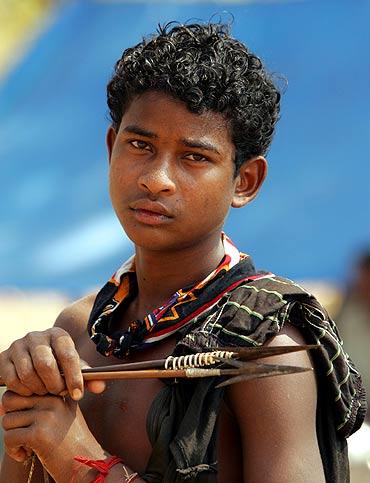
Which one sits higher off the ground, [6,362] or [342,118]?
[342,118]

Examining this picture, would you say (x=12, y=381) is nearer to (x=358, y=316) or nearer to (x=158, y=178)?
(x=158, y=178)

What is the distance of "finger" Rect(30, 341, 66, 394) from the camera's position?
2.84m

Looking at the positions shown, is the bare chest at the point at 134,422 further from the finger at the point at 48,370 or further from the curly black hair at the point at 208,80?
the curly black hair at the point at 208,80

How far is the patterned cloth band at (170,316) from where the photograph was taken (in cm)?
310

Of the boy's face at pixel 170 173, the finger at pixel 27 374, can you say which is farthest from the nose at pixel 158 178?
the finger at pixel 27 374

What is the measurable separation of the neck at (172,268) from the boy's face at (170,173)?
77mm

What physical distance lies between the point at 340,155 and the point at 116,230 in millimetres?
1712

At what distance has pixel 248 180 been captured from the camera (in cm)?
328

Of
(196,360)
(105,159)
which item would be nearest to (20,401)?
(196,360)

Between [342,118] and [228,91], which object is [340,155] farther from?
[228,91]

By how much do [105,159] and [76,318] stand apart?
5.29 meters

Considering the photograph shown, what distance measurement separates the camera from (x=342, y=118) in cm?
842

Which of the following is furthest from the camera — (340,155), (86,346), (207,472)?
(340,155)

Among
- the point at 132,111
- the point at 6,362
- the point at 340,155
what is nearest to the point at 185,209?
the point at 132,111
